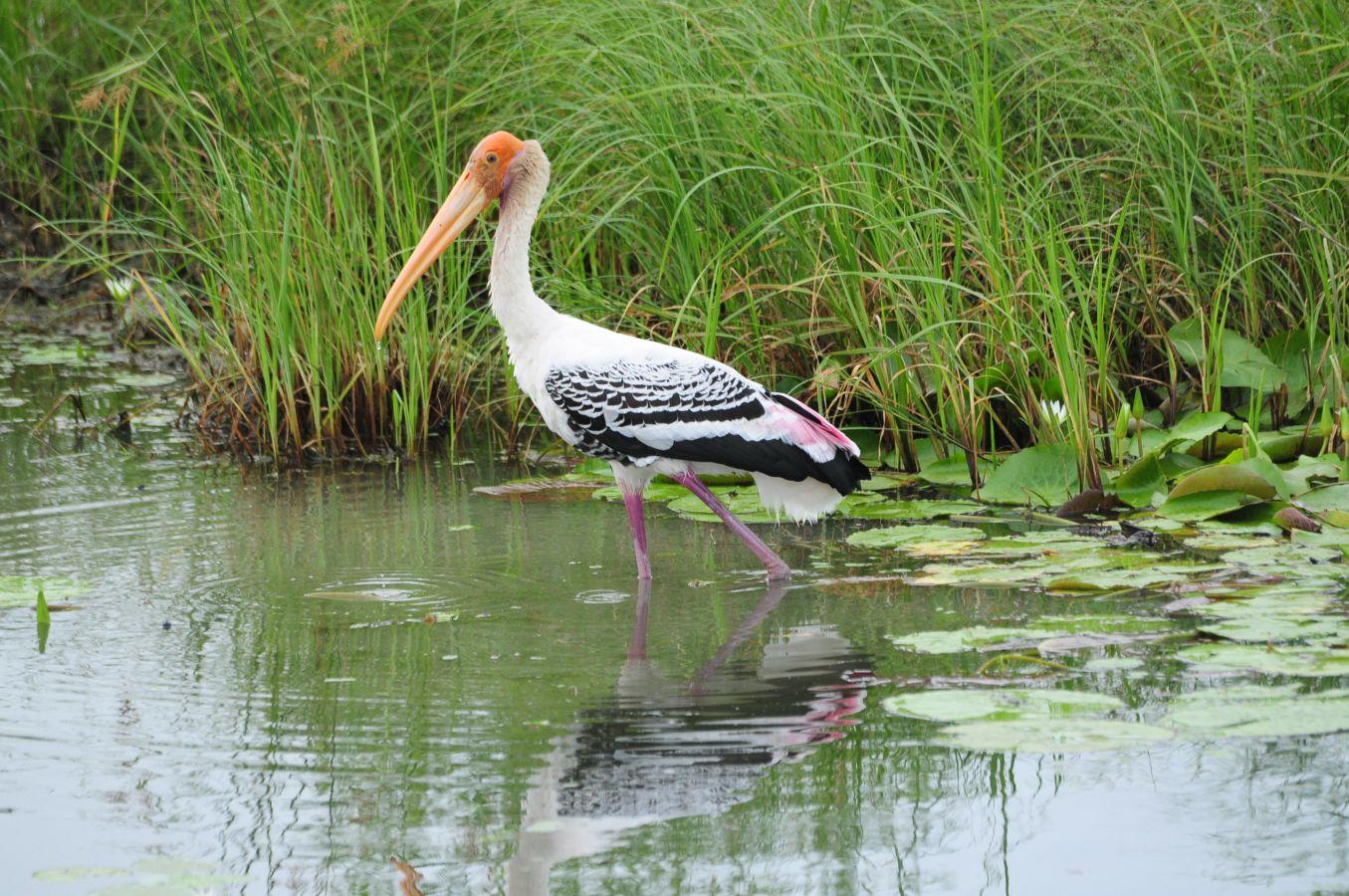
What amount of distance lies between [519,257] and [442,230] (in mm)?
528

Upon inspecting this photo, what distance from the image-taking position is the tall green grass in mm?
6340

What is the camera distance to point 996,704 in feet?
12.9

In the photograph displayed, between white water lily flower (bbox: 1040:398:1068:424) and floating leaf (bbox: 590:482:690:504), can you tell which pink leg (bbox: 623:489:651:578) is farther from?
white water lily flower (bbox: 1040:398:1068:424)

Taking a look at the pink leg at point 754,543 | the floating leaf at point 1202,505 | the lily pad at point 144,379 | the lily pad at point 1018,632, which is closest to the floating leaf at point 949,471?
the floating leaf at point 1202,505

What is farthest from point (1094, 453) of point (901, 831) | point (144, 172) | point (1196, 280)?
point (144, 172)

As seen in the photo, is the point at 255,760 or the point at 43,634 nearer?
the point at 255,760

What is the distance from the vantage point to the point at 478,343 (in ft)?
27.3

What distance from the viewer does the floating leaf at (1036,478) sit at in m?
6.07

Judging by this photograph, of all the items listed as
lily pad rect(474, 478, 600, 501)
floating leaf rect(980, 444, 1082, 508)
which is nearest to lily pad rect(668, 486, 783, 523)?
lily pad rect(474, 478, 600, 501)

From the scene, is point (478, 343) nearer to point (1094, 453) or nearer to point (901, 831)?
point (1094, 453)

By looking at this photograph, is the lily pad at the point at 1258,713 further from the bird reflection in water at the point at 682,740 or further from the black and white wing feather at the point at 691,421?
the black and white wing feather at the point at 691,421

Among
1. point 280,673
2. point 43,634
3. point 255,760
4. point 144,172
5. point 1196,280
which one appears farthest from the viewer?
point 144,172

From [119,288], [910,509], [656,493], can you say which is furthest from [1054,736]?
[119,288]

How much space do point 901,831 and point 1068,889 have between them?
37cm
